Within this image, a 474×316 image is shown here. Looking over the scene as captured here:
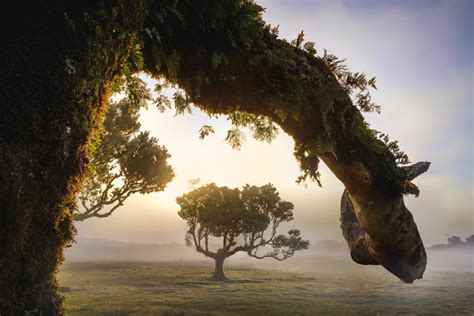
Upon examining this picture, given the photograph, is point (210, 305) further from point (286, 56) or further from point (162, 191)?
point (286, 56)

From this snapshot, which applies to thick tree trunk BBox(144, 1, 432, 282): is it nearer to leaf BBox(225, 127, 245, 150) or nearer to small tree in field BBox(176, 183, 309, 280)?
leaf BBox(225, 127, 245, 150)

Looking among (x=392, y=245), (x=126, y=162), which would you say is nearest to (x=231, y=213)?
(x=126, y=162)

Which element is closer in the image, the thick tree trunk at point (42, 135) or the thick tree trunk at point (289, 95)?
the thick tree trunk at point (42, 135)

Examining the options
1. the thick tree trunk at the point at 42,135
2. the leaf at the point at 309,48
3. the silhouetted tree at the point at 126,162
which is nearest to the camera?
the thick tree trunk at the point at 42,135

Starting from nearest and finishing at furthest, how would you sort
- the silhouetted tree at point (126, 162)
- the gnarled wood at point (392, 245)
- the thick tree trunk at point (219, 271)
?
the gnarled wood at point (392, 245), the silhouetted tree at point (126, 162), the thick tree trunk at point (219, 271)

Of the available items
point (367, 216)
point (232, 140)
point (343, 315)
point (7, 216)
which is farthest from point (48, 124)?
point (343, 315)

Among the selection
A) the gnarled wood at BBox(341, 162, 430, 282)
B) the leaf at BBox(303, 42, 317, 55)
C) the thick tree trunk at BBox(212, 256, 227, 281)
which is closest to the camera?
the leaf at BBox(303, 42, 317, 55)

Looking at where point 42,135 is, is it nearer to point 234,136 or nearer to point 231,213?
point 234,136

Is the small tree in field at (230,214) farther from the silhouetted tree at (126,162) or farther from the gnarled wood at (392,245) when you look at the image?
the gnarled wood at (392,245)

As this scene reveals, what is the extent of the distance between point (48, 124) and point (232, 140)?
4741 millimetres

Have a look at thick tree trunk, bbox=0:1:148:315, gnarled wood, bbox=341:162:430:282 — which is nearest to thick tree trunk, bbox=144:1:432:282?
gnarled wood, bbox=341:162:430:282

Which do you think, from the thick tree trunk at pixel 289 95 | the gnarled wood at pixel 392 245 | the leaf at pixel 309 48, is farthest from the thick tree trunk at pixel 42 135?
the gnarled wood at pixel 392 245

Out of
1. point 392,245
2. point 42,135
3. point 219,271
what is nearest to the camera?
point 42,135

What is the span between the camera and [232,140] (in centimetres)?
730
